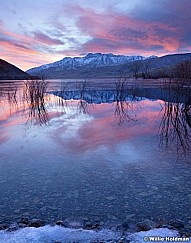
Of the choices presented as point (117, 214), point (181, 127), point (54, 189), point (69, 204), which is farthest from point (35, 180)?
point (181, 127)

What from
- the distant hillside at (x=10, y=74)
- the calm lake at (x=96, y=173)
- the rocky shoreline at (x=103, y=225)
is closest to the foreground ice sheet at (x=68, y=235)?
the rocky shoreline at (x=103, y=225)

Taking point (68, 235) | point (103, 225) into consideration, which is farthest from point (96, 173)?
point (68, 235)

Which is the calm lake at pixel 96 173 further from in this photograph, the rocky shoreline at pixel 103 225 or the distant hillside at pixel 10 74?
the distant hillside at pixel 10 74

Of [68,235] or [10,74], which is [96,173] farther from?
[10,74]

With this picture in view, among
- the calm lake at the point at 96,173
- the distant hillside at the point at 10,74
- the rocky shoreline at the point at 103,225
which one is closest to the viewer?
the rocky shoreline at the point at 103,225

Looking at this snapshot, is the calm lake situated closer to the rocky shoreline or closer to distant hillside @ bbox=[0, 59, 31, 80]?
the rocky shoreline

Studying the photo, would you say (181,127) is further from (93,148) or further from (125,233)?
(125,233)

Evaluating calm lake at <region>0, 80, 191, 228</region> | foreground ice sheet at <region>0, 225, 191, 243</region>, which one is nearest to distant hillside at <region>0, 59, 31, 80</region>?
calm lake at <region>0, 80, 191, 228</region>

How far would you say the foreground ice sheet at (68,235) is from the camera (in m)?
2.06

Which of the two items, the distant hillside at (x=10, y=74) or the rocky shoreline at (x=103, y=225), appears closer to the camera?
the rocky shoreline at (x=103, y=225)

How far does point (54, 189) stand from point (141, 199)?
114 cm

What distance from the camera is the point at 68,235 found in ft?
7.06

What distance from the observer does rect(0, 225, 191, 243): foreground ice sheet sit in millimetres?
2064

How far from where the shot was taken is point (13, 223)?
235cm
